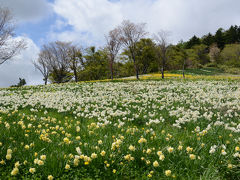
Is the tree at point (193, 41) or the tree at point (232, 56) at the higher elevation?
the tree at point (193, 41)

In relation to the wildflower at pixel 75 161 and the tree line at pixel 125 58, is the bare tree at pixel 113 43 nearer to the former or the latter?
the tree line at pixel 125 58

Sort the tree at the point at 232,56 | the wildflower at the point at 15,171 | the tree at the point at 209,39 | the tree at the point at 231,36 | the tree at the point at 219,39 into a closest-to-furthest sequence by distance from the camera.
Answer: the wildflower at the point at 15,171
the tree at the point at 232,56
the tree at the point at 231,36
the tree at the point at 219,39
the tree at the point at 209,39

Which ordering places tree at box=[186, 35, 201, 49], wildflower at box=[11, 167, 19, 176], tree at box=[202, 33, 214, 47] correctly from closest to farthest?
wildflower at box=[11, 167, 19, 176] → tree at box=[186, 35, 201, 49] → tree at box=[202, 33, 214, 47]

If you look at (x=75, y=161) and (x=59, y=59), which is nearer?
(x=75, y=161)

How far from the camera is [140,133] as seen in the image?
394cm

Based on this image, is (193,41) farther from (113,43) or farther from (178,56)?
(113,43)

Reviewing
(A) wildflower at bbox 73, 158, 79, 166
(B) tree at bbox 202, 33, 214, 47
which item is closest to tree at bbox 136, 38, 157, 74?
(B) tree at bbox 202, 33, 214, 47

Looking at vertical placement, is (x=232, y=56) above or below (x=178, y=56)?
above

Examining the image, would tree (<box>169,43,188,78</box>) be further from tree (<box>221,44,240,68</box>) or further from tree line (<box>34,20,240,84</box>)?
tree (<box>221,44,240,68</box>)

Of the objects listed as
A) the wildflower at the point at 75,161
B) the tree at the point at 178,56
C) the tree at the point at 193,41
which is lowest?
the wildflower at the point at 75,161

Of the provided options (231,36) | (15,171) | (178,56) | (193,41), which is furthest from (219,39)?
(15,171)

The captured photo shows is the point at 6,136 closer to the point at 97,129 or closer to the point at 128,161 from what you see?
the point at 97,129

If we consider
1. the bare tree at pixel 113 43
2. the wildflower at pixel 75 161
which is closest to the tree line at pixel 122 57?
the bare tree at pixel 113 43

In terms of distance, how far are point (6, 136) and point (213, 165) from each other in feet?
13.3
